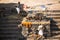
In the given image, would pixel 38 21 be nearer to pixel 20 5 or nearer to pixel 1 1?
pixel 20 5

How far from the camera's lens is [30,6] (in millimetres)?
21703

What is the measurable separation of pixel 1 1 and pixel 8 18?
2.89 meters

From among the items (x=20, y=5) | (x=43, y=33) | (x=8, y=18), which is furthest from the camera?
(x=20, y=5)

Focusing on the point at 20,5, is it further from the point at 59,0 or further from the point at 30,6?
the point at 59,0

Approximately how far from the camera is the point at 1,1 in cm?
2292

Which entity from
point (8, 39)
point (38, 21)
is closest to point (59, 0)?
point (38, 21)

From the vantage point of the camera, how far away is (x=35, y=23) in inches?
764

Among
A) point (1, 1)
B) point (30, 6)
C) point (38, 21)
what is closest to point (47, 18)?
point (38, 21)

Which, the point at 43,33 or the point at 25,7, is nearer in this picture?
the point at 43,33

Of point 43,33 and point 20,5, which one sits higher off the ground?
point 20,5

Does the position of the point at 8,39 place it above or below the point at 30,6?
below

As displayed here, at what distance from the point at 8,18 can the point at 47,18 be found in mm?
2910

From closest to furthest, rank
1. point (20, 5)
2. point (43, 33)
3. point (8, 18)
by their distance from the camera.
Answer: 1. point (43, 33)
2. point (8, 18)
3. point (20, 5)

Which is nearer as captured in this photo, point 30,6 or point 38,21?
point 38,21
